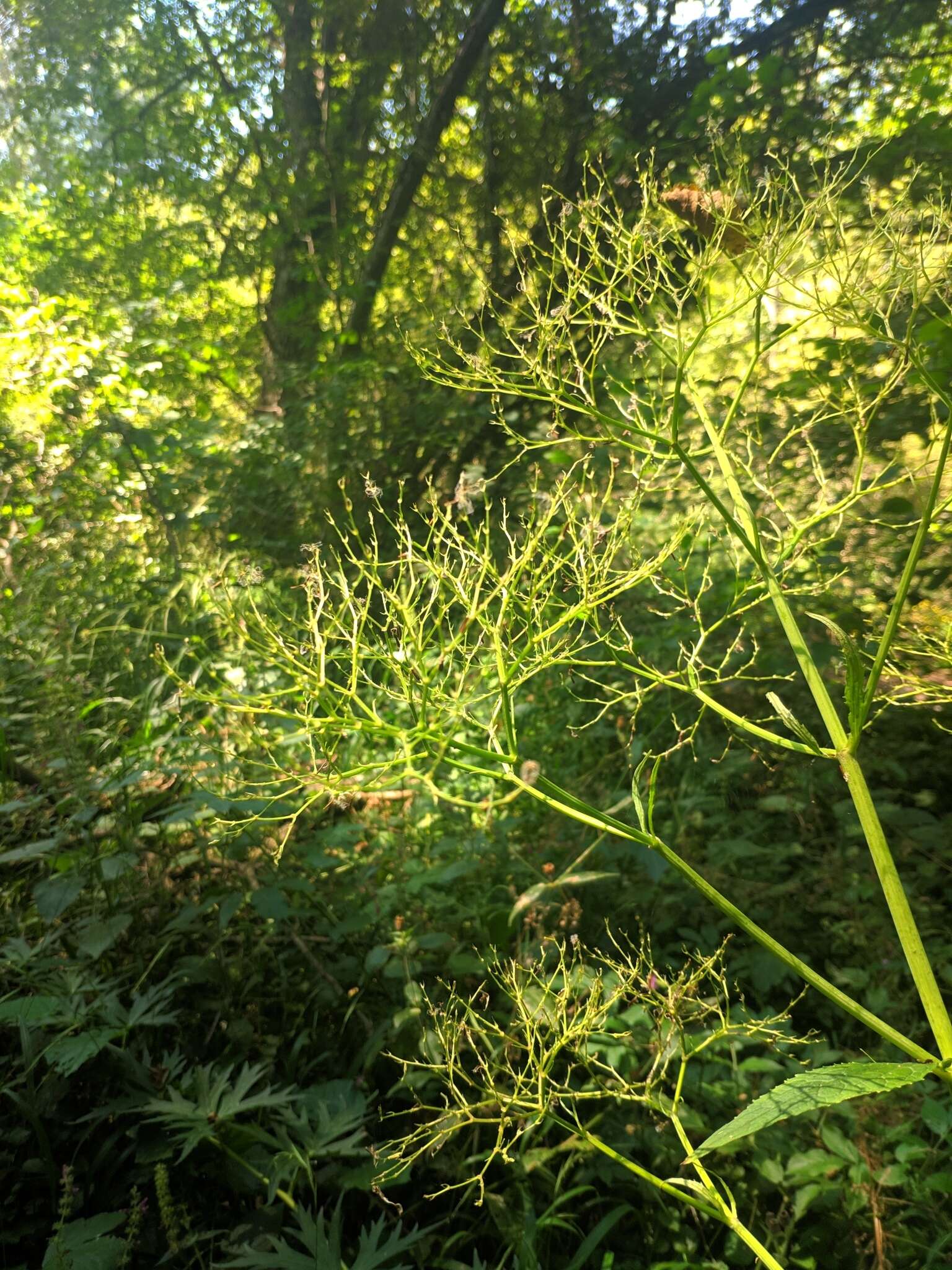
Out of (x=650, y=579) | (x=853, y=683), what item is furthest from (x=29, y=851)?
(x=853, y=683)

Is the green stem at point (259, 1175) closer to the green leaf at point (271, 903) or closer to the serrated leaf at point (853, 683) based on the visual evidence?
the green leaf at point (271, 903)

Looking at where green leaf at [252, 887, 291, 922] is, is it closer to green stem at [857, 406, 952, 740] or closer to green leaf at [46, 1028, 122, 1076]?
green leaf at [46, 1028, 122, 1076]

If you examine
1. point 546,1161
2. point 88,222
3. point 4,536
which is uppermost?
point 88,222

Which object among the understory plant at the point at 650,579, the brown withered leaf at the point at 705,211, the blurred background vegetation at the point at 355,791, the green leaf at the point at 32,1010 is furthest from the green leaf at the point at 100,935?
the brown withered leaf at the point at 705,211

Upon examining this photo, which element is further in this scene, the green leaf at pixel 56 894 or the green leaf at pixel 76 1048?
the green leaf at pixel 56 894

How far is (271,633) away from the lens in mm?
963

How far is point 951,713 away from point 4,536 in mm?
4685

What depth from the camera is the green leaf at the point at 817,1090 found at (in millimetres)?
636

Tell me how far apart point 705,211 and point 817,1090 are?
1.05 metres

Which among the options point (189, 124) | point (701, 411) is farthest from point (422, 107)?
point (701, 411)

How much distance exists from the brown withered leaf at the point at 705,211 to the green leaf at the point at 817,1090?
3.17 ft

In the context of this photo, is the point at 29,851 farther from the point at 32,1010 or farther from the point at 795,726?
the point at 795,726

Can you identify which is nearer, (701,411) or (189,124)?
(701,411)

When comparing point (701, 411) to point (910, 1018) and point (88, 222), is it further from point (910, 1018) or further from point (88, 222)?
point (88, 222)
